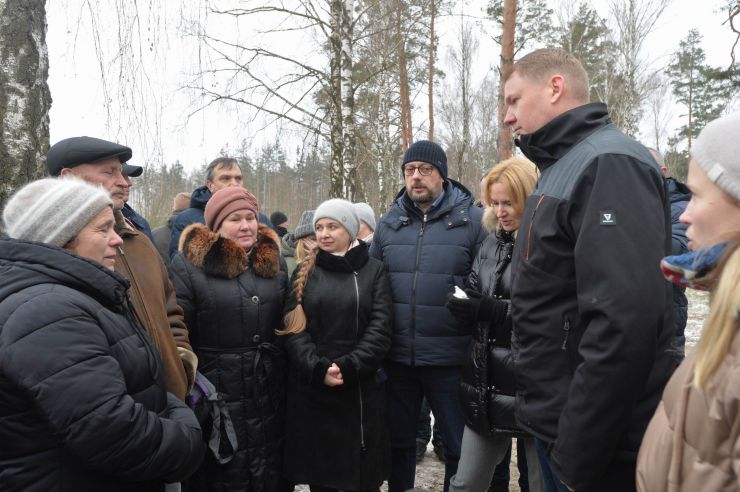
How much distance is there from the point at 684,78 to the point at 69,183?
38.8m

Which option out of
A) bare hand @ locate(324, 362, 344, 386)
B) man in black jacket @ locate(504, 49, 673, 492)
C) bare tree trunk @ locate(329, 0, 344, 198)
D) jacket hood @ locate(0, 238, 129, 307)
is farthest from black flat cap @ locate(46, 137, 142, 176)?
bare tree trunk @ locate(329, 0, 344, 198)

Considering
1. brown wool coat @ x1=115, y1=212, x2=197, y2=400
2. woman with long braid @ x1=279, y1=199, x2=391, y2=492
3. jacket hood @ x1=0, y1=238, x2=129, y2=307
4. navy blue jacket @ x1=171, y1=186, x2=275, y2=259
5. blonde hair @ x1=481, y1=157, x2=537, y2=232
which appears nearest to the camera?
jacket hood @ x1=0, y1=238, x2=129, y2=307

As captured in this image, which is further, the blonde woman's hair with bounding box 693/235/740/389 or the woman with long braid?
the woman with long braid

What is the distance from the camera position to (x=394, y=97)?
715 inches

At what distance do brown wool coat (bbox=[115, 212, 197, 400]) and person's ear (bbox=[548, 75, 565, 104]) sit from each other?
6.38 feet

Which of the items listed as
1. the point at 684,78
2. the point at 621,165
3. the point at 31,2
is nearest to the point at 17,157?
the point at 31,2

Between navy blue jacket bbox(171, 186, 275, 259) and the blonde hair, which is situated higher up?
the blonde hair

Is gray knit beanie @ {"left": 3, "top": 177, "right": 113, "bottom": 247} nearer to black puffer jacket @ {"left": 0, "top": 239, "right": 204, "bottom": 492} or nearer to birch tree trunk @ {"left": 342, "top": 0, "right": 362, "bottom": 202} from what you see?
black puffer jacket @ {"left": 0, "top": 239, "right": 204, "bottom": 492}

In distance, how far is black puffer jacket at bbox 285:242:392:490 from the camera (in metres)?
3.09

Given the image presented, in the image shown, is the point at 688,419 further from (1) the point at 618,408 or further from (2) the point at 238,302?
(2) the point at 238,302

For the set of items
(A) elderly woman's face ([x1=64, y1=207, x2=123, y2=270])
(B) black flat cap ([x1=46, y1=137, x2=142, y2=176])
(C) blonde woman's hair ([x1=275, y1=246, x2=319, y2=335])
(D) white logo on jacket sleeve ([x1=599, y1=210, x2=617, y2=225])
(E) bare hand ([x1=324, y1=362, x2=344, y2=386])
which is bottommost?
(E) bare hand ([x1=324, y1=362, x2=344, y2=386])

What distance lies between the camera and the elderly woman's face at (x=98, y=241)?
1.90 m

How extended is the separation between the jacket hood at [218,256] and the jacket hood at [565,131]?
5.61 feet

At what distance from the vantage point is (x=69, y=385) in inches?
59.7
